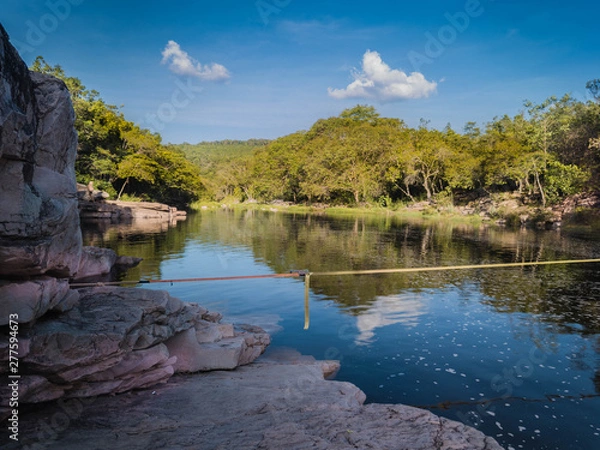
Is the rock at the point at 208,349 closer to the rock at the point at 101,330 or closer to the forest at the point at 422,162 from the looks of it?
the rock at the point at 101,330

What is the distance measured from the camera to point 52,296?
6422 mm

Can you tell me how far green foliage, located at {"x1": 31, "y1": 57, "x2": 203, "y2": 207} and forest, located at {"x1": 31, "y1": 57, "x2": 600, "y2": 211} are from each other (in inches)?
6.0

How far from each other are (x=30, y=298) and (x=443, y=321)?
37.1ft

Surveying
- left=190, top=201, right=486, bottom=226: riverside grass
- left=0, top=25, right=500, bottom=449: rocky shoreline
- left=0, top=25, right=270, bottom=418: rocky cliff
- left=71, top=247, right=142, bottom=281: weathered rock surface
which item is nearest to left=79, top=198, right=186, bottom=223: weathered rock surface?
left=190, top=201, right=486, bottom=226: riverside grass

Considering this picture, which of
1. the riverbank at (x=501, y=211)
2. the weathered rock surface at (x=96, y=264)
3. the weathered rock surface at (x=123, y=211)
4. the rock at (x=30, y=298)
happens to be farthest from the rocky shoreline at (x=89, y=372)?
the riverbank at (x=501, y=211)

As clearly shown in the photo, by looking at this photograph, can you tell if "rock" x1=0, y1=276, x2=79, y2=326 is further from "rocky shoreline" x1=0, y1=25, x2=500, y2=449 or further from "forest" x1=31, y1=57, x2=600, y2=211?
"forest" x1=31, y1=57, x2=600, y2=211

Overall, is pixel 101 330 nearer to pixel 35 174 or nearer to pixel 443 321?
pixel 35 174

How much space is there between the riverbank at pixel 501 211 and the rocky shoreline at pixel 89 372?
44538 mm

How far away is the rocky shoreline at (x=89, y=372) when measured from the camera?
527cm

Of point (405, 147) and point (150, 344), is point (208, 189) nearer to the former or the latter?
point (405, 147)

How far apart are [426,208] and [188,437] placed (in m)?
63.0

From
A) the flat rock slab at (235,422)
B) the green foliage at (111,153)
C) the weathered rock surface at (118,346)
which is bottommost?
the flat rock slab at (235,422)

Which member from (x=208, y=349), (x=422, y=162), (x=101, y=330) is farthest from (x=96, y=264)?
(x=422, y=162)

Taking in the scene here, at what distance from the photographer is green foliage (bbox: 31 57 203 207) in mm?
48900
